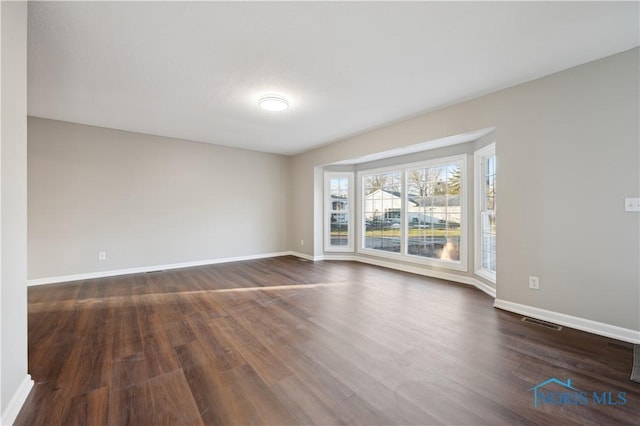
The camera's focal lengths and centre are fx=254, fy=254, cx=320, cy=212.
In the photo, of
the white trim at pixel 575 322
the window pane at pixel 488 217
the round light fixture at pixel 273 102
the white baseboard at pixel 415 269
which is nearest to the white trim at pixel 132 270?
the white baseboard at pixel 415 269

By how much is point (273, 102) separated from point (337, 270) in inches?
131

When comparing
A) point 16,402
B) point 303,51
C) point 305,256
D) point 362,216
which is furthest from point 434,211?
point 16,402

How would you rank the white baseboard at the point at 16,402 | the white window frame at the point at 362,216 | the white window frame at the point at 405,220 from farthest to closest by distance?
the white window frame at the point at 362,216 < the white window frame at the point at 405,220 < the white baseboard at the point at 16,402

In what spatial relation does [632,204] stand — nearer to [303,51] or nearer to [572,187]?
[572,187]

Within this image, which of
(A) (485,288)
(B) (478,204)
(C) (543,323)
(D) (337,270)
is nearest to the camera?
(C) (543,323)

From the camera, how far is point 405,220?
5191 millimetres

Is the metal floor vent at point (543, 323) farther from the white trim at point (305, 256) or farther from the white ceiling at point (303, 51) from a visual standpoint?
the white trim at point (305, 256)

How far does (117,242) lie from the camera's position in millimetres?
4715

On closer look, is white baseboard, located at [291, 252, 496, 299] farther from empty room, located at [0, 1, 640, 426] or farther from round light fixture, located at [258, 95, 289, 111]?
round light fixture, located at [258, 95, 289, 111]


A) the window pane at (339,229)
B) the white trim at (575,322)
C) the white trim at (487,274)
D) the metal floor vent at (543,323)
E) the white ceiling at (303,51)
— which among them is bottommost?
the metal floor vent at (543,323)

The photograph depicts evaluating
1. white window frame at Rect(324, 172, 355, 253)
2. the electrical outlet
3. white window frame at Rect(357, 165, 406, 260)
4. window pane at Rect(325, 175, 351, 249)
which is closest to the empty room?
the electrical outlet

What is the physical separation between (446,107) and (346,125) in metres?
1.60

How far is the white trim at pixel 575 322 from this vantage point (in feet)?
7.72

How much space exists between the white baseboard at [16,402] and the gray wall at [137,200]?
3524 millimetres
